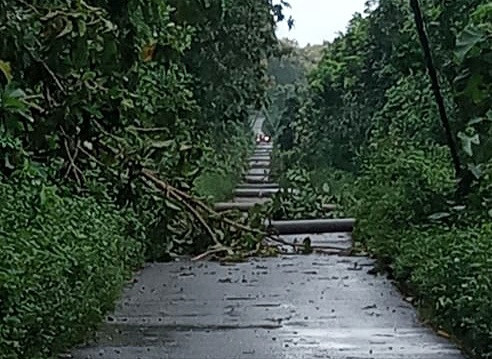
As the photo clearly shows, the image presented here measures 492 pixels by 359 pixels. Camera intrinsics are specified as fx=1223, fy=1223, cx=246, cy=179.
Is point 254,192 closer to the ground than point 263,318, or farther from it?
closer to the ground

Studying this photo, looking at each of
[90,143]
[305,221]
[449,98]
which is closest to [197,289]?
[90,143]

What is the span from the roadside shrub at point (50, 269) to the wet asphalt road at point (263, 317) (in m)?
0.36

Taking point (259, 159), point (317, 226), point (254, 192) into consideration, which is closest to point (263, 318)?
point (317, 226)

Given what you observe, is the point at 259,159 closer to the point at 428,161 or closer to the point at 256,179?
the point at 256,179

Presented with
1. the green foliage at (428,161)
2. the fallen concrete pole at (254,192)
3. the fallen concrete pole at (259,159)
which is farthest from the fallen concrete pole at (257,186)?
the fallen concrete pole at (259,159)

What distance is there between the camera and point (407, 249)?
1317 cm

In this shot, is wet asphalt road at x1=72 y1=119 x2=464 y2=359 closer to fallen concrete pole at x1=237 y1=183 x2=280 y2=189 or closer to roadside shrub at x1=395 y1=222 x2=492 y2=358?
roadside shrub at x1=395 y1=222 x2=492 y2=358

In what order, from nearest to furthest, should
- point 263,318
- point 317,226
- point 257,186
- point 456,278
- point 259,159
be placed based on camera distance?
point 456,278 < point 263,318 < point 317,226 < point 257,186 < point 259,159

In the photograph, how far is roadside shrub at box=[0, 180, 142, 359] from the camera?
287 inches

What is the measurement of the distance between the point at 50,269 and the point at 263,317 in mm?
3507

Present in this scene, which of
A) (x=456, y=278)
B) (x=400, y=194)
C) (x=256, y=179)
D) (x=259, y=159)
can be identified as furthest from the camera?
(x=259, y=159)

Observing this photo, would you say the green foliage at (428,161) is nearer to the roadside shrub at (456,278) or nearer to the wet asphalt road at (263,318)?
the roadside shrub at (456,278)

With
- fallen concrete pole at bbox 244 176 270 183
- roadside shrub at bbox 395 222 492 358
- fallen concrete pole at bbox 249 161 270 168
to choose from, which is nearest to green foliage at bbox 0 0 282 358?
roadside shrub at bbox 395 222 492 358

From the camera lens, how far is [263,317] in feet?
36.9
